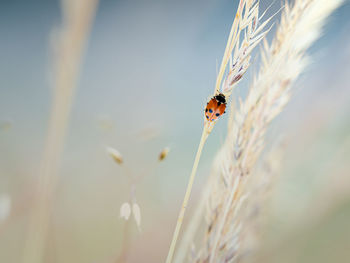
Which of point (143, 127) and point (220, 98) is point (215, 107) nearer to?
point (220, 98)

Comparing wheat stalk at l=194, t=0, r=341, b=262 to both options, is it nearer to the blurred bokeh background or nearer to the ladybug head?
the ladybug head

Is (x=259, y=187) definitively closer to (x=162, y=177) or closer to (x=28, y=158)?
(x=162, y=177)

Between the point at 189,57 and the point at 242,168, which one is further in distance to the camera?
the point at 189,57

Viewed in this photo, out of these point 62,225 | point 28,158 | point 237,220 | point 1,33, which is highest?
point 1,33

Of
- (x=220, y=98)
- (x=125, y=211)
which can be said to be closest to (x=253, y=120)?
(x=220, y=98)

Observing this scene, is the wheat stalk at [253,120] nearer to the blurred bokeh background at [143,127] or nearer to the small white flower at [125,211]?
the small white flower at [125,211]

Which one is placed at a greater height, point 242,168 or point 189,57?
point 189,57

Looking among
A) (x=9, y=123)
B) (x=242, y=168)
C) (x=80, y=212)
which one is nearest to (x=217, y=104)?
(x=242, y=168)
